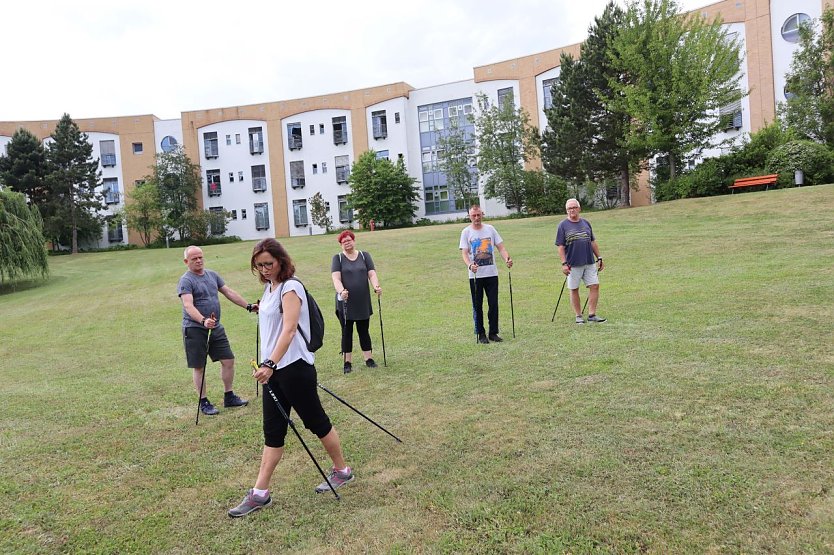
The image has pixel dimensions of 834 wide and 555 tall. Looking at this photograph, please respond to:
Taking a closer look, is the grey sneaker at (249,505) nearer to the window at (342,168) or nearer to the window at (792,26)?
the window at (792,26)

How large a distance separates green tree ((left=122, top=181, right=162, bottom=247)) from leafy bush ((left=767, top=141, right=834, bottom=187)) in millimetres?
41710

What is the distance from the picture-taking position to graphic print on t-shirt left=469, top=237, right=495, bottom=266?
7961 millimetres

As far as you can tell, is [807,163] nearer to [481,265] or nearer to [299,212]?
[481,265]

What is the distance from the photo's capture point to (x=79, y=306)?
1850cm

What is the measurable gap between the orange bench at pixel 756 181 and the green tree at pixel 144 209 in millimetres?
39994

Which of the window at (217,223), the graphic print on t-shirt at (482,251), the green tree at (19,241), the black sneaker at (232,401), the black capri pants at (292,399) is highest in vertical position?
the window at (217,223)

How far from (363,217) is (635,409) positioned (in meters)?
40.8

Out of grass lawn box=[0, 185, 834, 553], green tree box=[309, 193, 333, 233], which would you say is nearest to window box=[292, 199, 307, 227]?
green tree box=[309, 193, 333, 233]

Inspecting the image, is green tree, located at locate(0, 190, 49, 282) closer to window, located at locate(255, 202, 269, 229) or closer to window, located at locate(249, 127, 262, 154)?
window, located at locate(255, 202, 269, 229)

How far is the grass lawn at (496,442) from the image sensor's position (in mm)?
3227

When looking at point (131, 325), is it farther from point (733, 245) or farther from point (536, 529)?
point (733, 245)

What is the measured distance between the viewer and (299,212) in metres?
51.3

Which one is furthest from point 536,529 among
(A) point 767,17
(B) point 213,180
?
(B) point 213,180

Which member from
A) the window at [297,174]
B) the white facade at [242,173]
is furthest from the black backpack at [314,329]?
the white facade at [242,173]
